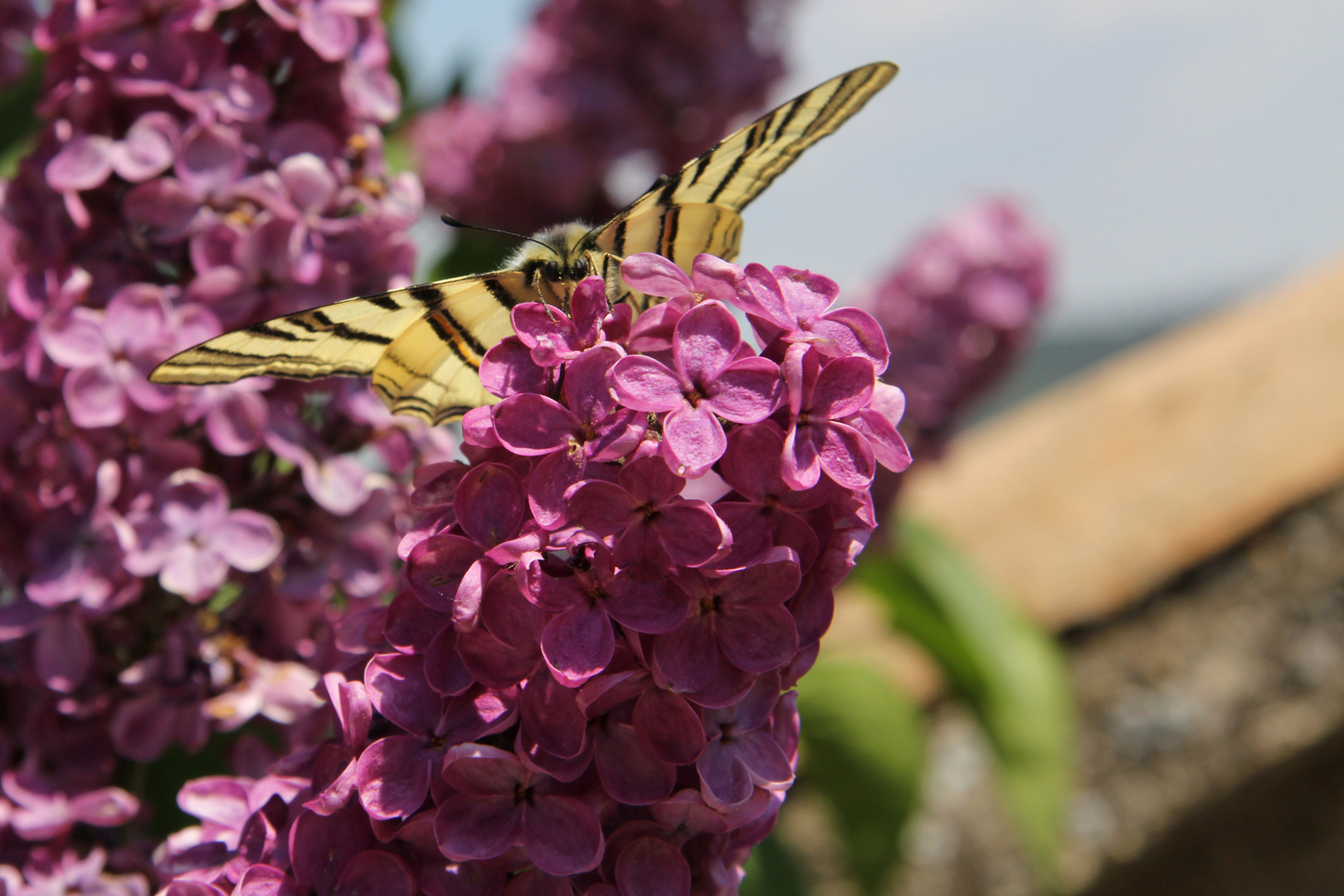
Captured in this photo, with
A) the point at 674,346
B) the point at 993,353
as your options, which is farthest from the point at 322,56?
the point at 993,353

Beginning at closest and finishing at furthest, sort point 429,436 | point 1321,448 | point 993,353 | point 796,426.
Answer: point 796,426 → point 429,436 → point 993,353 → point 1321,448

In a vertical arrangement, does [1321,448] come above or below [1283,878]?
above

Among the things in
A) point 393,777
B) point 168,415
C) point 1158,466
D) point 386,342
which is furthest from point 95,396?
point 1158,466

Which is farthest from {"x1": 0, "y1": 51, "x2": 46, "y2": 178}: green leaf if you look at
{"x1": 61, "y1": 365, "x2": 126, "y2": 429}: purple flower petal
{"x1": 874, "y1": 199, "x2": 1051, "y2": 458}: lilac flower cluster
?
{"x1": 874, "y1": 199, "x2": 1051, "y2": 458}: lilac flower cluster

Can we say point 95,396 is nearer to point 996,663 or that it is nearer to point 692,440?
point 692,440

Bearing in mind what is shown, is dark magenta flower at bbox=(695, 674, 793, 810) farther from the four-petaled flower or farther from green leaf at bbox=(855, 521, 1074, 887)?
green leaf at bbox=(855, 521, 1074, 887)

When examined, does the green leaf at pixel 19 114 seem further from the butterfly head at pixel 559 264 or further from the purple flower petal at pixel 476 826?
the purple flower petal at pixel 476 826

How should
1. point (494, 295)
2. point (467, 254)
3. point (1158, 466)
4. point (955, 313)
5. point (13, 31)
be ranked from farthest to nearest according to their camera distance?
point (1158, 466) < point (955, 313) < point (467, 254) < point (13, 31) < point (494, 295)

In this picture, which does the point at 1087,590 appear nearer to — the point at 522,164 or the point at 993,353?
the point at 993,353
